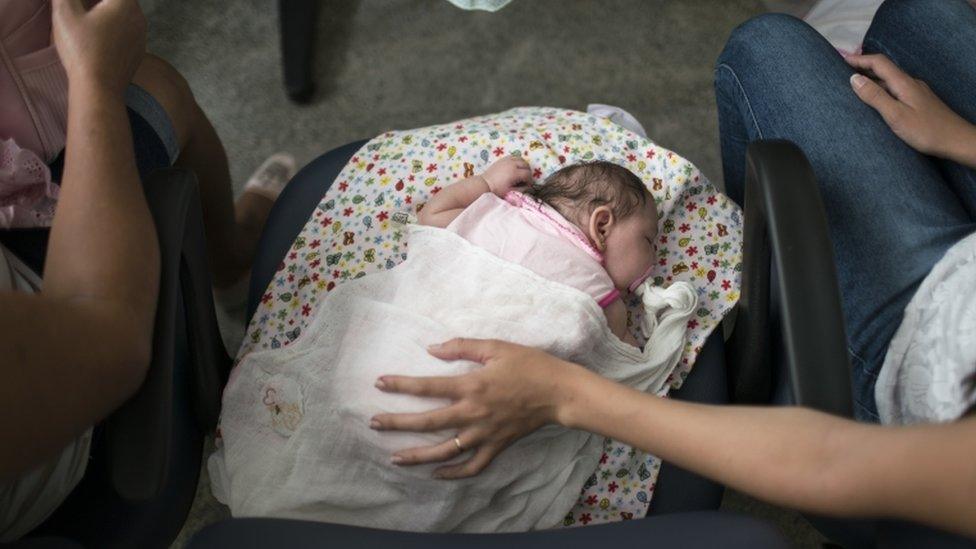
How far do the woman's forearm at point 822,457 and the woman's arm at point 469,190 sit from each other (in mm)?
465

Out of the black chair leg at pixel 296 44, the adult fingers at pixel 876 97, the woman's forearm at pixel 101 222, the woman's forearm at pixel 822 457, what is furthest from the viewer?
the black chair leg at pixel 296 44

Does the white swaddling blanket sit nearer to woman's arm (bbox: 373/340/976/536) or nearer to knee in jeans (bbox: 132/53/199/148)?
woman's arm (bbox: 373/340/976/536)

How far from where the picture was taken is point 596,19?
2.05 metres

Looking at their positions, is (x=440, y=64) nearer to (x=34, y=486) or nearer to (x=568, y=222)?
(x=568, y=222)

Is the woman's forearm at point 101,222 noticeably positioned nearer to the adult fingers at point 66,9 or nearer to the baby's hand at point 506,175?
the adult fingers at point 66,9

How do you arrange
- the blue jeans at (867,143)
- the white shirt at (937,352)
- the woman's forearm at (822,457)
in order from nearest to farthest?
the woman's forearm at (822,457) → the white shirt at (937,352) → the blue jeans at (867,143)

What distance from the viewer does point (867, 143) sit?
109 cm

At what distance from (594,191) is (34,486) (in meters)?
0.78

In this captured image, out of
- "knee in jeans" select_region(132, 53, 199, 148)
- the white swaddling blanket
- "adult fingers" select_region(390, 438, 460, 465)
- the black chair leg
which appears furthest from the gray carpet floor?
"adult fingers" select_region(390, 438, 460, 465)

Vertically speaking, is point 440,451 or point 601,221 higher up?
point 601,221

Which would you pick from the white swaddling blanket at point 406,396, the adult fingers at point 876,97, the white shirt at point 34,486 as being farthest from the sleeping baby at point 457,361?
the adult fingers at point 876,97

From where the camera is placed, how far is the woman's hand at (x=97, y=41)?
2.84ft

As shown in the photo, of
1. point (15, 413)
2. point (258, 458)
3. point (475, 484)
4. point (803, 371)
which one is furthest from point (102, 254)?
point (803, 371)

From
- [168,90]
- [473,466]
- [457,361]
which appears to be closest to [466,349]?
[457,361]
